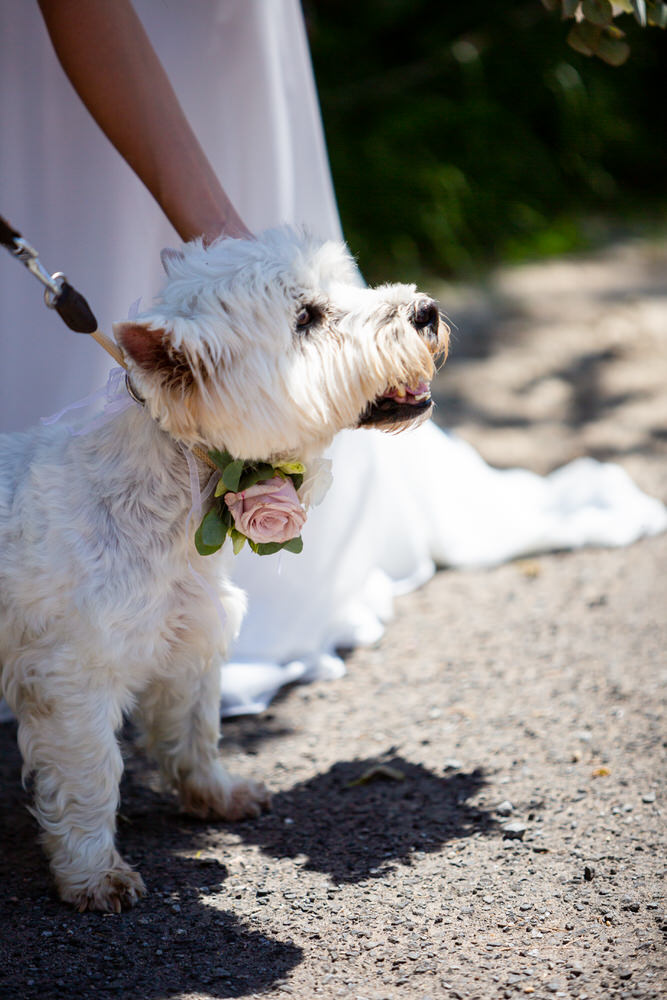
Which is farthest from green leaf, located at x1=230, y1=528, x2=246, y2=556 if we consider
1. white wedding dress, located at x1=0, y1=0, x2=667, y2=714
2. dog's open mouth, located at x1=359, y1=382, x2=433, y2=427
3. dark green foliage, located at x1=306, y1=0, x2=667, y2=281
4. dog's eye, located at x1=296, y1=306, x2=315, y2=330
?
dark green foliage, located at x1=306, y1=0, x2=667, y2=281

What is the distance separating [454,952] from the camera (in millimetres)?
2311

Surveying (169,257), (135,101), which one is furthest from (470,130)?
(169,257)

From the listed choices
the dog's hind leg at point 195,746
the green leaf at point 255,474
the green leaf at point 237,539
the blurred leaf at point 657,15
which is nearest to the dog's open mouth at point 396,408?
the green leaf at point 255,474

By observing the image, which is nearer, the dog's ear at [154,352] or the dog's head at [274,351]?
the dog's ear at [154,352]

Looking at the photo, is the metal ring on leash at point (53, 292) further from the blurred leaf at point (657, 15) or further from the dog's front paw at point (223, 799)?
the blurred leaf at point (657, 15)

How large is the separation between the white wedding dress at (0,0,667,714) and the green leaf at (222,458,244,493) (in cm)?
121

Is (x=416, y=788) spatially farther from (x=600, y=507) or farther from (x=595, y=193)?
(x=595, y=193)

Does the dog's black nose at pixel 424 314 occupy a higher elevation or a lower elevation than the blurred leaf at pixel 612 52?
lower

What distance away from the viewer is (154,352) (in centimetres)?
210

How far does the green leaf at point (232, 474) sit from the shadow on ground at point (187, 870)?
1.07m

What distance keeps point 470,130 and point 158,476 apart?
647 cm

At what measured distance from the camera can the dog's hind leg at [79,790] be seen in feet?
8.05

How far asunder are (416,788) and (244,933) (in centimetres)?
79

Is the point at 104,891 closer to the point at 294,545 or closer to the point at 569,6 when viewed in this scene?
the point at 294,545
